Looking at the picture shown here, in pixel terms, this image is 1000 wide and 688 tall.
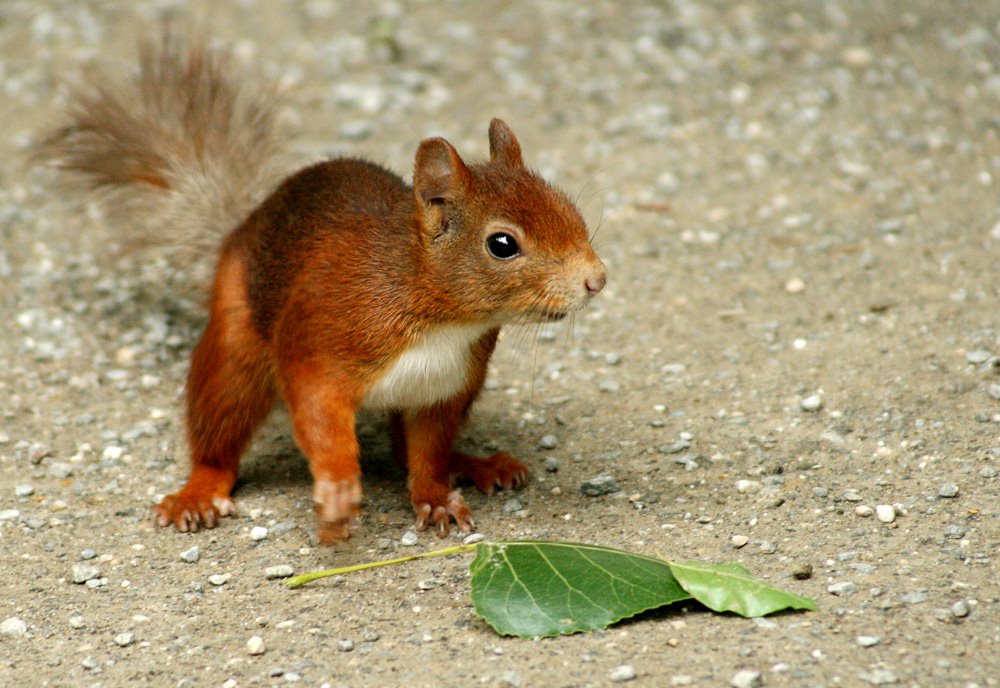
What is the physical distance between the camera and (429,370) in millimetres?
3217

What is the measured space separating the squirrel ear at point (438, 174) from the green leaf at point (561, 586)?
34.7 inches

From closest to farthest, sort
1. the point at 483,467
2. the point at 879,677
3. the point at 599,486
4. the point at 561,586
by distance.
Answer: the point at 879,677 → the point at 561,586 → the point at 599,486 → the point at 483,467

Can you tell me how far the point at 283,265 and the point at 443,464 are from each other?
73cm

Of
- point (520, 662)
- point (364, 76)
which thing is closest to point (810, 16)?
point (364, 76)

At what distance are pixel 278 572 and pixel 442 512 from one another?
0.49 m

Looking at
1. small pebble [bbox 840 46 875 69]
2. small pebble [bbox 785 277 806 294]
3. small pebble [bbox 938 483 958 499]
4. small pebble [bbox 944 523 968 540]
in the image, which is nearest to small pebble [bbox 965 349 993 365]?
small pebble [bbox 938 483 958 499]

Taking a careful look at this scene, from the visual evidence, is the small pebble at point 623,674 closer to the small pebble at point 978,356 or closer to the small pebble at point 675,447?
the small pebble at point 675,447

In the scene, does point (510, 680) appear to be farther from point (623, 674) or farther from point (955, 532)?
point (955, 532)

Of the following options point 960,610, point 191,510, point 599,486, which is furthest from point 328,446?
point 960,610

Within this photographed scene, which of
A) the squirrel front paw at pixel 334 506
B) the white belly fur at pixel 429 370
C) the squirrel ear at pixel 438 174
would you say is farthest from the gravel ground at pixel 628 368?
the squirrel ear at pixel 438 174

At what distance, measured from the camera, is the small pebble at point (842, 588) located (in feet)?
9.30

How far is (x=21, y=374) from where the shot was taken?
14.4 ft

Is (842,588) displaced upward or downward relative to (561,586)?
upward

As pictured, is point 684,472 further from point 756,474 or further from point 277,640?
point 277,640
